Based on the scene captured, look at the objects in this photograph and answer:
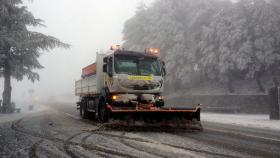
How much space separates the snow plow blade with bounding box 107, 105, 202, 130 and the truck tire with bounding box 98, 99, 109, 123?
1456 millimetres

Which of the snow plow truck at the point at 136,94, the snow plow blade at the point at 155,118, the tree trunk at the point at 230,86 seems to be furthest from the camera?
the tree trunk at the point at 230,86

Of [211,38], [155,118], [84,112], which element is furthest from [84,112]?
[211,38]

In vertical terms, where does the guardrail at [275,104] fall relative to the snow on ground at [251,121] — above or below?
above

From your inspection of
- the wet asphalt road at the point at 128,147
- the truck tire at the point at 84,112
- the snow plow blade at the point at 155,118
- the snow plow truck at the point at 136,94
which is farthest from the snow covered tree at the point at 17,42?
the wet asphalt road at the point at 128,147

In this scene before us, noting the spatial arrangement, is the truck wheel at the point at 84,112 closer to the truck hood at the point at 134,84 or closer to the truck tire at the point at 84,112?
the truck tire at the point at 84,112

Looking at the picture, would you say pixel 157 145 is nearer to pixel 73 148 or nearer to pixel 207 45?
pixel 73 148

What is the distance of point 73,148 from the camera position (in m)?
8.59

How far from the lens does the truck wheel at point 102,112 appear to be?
574 inches

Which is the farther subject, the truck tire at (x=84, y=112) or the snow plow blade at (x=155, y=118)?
the truck tire at (x=84, y=112)

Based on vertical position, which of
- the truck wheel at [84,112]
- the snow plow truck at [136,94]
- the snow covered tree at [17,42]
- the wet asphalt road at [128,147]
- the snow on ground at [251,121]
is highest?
the snow covered tree at [17,42]

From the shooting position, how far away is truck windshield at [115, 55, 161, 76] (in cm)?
1433

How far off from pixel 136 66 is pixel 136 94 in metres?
1.32

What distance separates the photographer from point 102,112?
15203 mm

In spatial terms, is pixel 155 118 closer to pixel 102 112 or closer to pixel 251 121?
pixel 102 112
